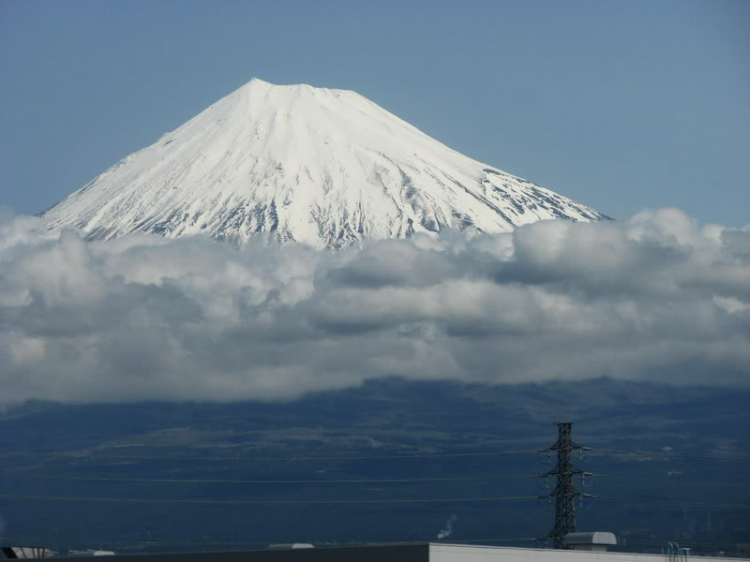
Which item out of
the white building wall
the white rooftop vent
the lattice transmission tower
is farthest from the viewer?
the lattice transmission tower

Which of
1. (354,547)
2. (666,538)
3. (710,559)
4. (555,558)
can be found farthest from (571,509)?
(666,538)

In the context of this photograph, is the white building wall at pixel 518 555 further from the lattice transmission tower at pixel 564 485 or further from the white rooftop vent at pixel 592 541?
the lattice transmission tower at pixel 564 485

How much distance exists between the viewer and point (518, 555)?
5400 centimetres

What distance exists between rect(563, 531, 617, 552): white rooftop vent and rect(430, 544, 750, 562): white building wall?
6.91ft

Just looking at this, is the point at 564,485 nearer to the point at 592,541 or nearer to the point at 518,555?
the point at 592,541

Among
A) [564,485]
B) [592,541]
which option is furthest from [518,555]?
[564,485]

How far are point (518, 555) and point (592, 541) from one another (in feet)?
28.2

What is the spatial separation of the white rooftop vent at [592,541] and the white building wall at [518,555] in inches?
82.9

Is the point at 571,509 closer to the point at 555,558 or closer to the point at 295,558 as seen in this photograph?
the point at 555,558

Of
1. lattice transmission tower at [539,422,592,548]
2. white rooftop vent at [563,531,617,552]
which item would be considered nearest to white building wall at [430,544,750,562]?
white rooftop vent at [563,531,617,552]

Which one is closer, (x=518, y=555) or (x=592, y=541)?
(x=518, y=555)

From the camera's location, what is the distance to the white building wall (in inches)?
2012

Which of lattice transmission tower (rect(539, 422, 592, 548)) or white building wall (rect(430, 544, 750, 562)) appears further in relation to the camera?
lattice transmission tower (rect(539, 422, 592, 548))

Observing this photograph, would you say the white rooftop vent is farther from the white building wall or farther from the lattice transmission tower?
the lattice transmission tower
